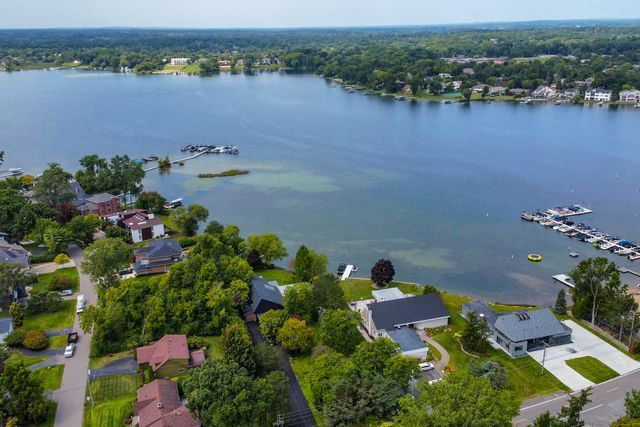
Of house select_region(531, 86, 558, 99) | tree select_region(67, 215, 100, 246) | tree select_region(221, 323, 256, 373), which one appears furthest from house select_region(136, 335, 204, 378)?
house select_region(531, 86, 558, 99)

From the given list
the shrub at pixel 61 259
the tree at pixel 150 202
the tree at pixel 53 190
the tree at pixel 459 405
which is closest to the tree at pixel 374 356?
the tree at pixel 459 405

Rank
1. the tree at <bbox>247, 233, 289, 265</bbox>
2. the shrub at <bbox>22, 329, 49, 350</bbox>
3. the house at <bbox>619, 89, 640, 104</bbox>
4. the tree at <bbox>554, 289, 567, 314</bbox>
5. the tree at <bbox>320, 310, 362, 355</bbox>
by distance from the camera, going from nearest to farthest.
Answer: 1. the tree at <bbox>320, 310, 362, 355</bbox>
2. the shrub at <bbox>22, 329, 49, 350</bbox>
3. the tree at <bbox>554, 289, 567, 314</bbox>
4. the tree at <bbox>247, 233, 289, 265</bbox>
5. the house at <bbox>619, 89, 640, 104</bbox>

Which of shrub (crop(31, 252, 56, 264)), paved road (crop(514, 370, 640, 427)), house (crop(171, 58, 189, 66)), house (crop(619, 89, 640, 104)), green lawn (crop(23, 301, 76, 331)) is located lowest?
paved road (crop(514, 370, 640, 427))

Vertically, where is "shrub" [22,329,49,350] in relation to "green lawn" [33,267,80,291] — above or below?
above

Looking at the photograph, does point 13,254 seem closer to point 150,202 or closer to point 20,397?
point 150,202

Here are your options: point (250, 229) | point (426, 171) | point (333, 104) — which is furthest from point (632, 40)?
point (250, 229)

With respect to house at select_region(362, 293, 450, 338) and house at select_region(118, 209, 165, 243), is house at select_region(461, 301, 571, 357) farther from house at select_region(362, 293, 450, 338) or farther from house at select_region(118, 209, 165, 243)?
house at select_region(118, 209, 165, 243)
